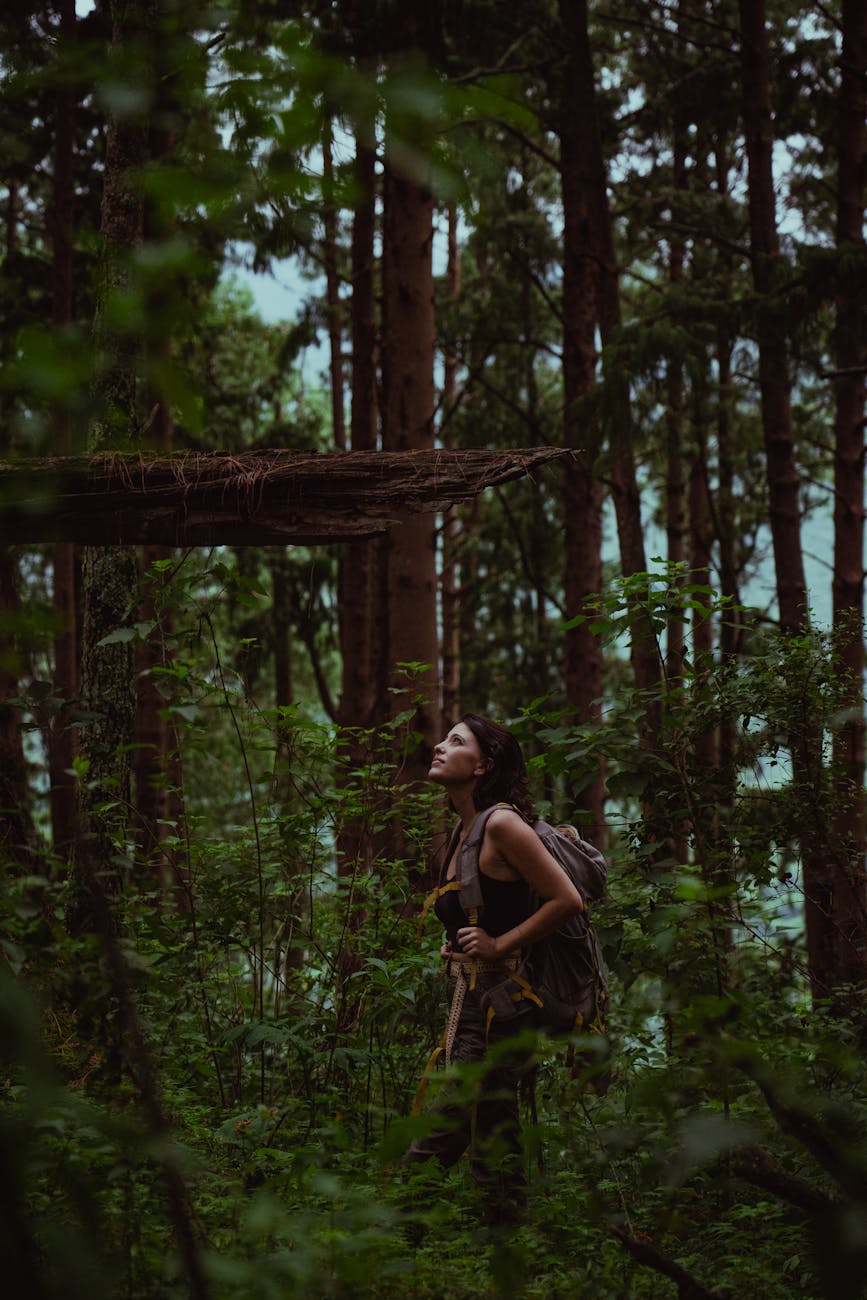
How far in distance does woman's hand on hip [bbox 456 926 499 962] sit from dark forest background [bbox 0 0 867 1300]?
0.59 metres

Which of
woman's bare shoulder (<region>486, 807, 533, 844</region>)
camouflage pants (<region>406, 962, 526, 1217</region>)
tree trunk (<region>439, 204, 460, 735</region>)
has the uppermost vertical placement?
tree trunk (<region>439, 204, 460, 735</region>)

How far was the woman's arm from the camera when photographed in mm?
4262

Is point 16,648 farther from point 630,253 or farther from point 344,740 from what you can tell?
point 630,253

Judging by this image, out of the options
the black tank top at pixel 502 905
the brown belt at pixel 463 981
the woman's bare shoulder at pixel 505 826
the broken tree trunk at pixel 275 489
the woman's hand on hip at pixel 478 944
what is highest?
the broken tree trunk at pixel 275 489

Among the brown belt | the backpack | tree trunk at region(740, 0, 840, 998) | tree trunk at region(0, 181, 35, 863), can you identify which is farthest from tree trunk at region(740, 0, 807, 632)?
tree trunk at region(0, 181, 35, 863)

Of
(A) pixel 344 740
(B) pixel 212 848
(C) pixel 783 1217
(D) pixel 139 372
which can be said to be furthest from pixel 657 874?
(D) pixel 139 372

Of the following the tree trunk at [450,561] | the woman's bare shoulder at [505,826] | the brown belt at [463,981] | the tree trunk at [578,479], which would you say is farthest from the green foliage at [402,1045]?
the tree trunk at [450,561]

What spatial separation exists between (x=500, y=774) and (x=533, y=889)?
543 millimetres

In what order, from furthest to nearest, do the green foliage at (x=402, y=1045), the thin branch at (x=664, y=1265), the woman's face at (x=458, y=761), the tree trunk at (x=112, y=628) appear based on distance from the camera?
1. the tree trunk at (x=112, y=628)
2. the woman's face at (x=458, y=761)
3. the green foliage at (x=402, y=1045)
4. the thin branch at (x=664, y=1265)

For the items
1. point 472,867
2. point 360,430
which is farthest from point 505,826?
point 360,430

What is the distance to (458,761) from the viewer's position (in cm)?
467

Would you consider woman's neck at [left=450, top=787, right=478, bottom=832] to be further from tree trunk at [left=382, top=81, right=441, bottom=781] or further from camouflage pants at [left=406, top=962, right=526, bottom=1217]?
tree trunk at [left=382, top=81, right=441, bottom=781]

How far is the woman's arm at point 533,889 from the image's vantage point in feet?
14.0

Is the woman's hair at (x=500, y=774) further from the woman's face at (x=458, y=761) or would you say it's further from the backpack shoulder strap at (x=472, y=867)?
the backpack shoulder strap at (x=472, y=867)
